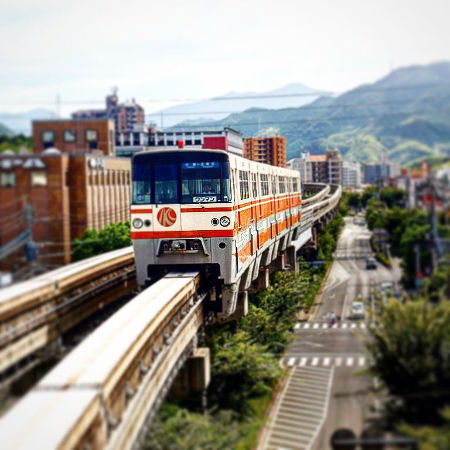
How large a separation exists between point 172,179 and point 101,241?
2.77 metres

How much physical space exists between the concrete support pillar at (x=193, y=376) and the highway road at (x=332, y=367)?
1.39 meters

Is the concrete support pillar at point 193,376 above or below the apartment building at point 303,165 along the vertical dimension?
below

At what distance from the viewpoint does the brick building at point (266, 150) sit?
1733cm

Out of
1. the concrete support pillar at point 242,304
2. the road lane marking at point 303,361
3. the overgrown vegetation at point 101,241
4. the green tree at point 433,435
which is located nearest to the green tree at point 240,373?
the road lane marking at point 303,361

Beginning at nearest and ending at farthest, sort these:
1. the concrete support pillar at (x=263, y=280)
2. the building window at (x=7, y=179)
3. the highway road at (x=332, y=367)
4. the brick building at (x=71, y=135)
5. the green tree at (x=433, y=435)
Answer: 1. the green tree at (x=433, y=435)
2. the highway road at (x=332, y=367)
3. the building window at (x=7, y=179)
4. the brick building at (x=71, y=135)
5. the concrete support pillar at (x=263, y=280)

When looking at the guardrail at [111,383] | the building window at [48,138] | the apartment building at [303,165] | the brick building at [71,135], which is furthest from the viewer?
the apartment building at [303,165]

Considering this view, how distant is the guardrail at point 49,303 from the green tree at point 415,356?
3.75 meters

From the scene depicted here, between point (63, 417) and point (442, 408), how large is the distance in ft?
10.6

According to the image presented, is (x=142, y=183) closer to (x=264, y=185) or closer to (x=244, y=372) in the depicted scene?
(x=244, y=372)

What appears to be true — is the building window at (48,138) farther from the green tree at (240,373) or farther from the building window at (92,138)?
the green tree at (240,373)

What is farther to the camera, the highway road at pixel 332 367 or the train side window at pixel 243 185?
the train side window at pixel 243 185

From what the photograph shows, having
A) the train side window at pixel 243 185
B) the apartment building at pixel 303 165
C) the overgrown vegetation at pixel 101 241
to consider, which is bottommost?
the overgrown vegetation at pixel 101 241

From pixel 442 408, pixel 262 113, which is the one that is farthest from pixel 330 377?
pixel 262 113

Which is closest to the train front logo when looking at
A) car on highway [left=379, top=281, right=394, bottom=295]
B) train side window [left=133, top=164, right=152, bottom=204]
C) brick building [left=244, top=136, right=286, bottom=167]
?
train side window [left=133, top=164, right=152, bottom=204]
